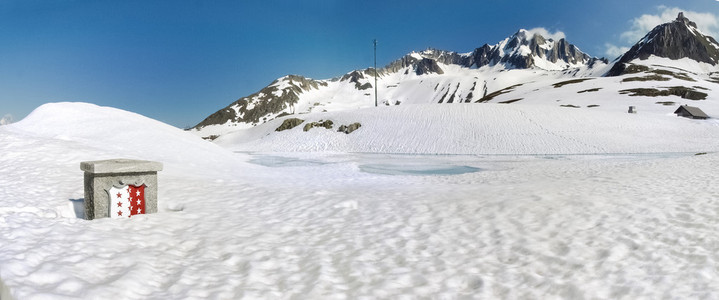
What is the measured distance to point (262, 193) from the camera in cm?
1239

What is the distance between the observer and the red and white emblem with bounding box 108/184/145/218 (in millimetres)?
8609

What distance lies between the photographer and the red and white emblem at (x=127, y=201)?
8609mm

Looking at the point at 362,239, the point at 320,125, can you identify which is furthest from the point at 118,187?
the point at 320,125

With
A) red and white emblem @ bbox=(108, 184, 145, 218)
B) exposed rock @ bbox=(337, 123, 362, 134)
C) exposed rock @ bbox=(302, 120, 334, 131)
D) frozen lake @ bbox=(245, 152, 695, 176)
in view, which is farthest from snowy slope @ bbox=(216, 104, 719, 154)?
red and white emblem @ bbox=(108, 184, 145, 218)

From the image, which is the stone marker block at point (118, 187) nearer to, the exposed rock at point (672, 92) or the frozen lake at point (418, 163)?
the frozen lake at point (418, 163)

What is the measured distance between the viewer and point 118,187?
8.70 m

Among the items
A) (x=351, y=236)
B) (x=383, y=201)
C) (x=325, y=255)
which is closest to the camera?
(x=325, y=255)

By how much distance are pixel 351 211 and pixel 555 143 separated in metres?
36.6

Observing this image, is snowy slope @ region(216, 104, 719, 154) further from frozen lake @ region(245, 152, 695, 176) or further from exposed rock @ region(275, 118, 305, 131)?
frozen lake @ region(245, 152, 695, 176)

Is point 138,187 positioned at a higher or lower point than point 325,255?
higher

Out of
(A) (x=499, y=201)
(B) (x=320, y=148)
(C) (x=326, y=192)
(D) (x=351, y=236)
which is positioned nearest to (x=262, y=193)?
A: (C) (x=326, y=192)

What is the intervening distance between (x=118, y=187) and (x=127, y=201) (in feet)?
1.24

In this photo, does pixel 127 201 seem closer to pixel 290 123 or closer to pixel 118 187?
pixel 118 187

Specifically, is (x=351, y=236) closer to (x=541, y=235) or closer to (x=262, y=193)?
(x=541, y=235)
